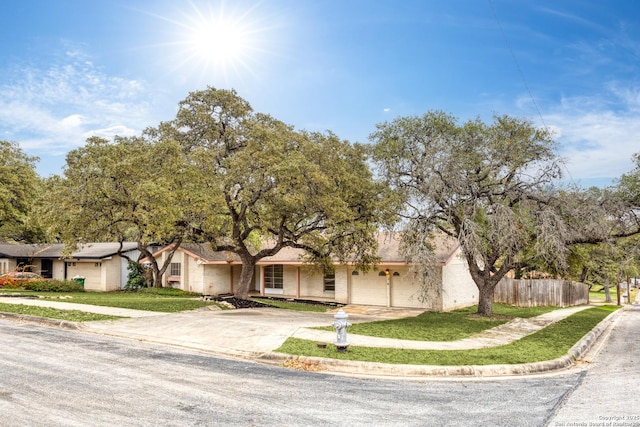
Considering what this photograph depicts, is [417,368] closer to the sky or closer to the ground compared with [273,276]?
closer to the ground

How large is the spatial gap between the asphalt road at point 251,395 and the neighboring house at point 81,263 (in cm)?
2480

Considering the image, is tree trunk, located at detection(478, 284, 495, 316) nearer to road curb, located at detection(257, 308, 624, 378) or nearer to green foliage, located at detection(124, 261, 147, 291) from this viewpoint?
road curb, located at detection(257, 308, 624, 378)

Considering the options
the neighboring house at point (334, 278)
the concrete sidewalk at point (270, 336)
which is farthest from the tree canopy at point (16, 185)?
the concrete sidewalk at point (270, 336)

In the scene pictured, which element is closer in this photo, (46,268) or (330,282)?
(330,282)

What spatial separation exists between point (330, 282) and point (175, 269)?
1218 centimetres

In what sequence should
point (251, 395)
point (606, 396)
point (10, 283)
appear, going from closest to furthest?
point (251, 395) → point (606, 396) → point (10, 283)

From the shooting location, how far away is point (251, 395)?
7621 mm

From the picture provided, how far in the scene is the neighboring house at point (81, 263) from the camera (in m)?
34.3

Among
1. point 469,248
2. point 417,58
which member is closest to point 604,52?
point 417,58

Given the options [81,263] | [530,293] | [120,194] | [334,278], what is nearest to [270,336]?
[120,194]

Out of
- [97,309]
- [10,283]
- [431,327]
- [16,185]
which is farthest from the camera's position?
[16,185]

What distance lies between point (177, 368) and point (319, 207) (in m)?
11.2

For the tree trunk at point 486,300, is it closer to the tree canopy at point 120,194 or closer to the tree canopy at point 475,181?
the tree canopy at point 475,181

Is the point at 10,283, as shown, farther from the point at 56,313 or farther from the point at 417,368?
the point at 417,368
